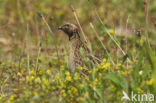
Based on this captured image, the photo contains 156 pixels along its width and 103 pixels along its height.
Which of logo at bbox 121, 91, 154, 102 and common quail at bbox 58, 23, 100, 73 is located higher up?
common quail at bbox 58, 23, 100, 73

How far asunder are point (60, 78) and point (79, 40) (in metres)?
1.48

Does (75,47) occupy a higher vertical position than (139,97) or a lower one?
higher

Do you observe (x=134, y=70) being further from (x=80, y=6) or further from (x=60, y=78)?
(x=80, y=6)

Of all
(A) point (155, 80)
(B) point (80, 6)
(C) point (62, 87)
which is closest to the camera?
(A) point (155, 80)

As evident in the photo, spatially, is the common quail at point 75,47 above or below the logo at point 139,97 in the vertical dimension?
above

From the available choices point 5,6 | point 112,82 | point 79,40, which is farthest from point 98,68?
point 5,6

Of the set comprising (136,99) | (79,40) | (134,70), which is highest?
(79,40)

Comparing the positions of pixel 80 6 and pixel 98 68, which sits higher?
pixel 80 6

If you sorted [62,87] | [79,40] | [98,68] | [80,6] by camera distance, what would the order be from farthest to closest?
1. [80,6]
2. [79,40]
3. [98,68]
4. [62,87]

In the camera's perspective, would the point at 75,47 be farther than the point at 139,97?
Yes

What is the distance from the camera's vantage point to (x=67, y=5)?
11.4 metres

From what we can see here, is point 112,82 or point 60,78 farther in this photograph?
point 60,78

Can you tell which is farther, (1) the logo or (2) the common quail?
(2) the common quail

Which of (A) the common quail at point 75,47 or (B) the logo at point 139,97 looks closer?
(B) the logo at point 139,97
